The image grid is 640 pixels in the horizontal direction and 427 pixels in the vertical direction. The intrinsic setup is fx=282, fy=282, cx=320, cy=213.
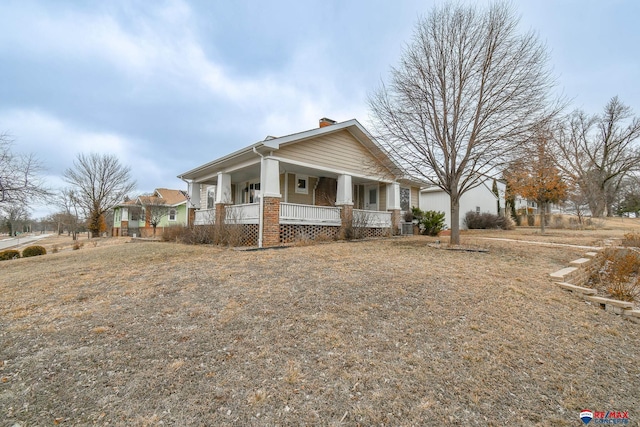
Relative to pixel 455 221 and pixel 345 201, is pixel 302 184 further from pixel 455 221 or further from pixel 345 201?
pixel 455 221

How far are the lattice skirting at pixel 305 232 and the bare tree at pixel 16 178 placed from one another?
10.1 meters

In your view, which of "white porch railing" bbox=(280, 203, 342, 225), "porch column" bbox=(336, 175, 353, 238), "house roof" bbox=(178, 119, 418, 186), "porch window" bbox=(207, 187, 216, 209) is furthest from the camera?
"porch window" bbox=(207, 187, 216, 209)

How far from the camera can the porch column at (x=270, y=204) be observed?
407 inches

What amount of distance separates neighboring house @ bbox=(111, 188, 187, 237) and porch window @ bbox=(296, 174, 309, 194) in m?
20.1

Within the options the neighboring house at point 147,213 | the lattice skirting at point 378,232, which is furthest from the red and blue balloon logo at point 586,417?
the neighboring house at point 147,213

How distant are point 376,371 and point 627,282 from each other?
589 cm

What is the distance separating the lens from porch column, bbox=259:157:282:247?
33.9ft

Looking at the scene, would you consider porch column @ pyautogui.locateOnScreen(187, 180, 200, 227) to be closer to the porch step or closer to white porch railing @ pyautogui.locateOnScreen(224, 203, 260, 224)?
white porch railing @ pyautogui.locateOnScreen(224, 203, 260, 224)

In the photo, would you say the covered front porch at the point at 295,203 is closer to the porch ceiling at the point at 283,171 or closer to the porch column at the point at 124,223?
the porch ceiling at the point at 283,171

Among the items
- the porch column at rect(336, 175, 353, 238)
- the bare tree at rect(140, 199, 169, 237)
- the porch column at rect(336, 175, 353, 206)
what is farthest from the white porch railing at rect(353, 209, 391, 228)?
the bare tree at rect(140, 199, 169, 237)

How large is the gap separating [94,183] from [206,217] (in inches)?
956

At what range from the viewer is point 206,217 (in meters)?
14.4

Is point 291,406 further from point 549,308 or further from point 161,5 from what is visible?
point 161,5

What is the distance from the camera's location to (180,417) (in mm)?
2000
